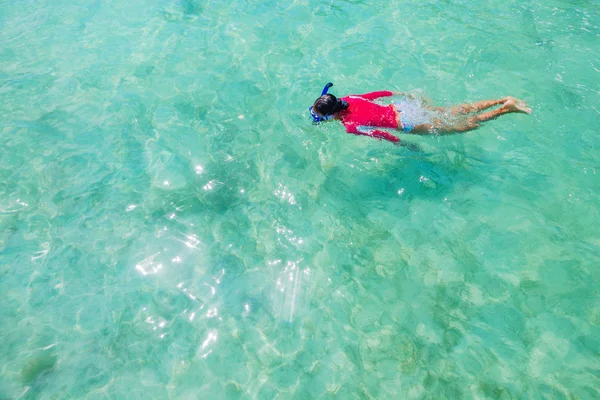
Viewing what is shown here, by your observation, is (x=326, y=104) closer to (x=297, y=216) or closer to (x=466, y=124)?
(x=297, y=216)

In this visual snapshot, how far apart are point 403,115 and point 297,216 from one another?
2142 millimetres

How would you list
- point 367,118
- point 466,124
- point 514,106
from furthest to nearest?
point 466,124 → point 514,106 → point 367,118

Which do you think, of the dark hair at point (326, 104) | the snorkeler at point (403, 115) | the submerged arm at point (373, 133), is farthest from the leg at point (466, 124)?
the dark hair at point (326, 104)

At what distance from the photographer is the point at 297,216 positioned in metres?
5.22

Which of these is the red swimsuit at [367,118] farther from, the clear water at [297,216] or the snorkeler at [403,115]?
the clear water at [297,216]

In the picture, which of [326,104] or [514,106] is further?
[514,106]

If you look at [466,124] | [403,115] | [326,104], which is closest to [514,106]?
[466,124]

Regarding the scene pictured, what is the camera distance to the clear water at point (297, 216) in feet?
13.4

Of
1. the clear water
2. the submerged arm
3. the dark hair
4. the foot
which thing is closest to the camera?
the clear water

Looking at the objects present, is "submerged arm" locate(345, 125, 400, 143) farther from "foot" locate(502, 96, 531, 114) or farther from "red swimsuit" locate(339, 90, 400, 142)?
"foot" locate(502, 96, 531, 114)

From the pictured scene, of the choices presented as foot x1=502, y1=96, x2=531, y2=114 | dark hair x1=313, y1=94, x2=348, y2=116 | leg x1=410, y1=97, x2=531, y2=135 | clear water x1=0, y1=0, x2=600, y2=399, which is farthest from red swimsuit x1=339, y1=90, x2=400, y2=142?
foot x1=502, y1=96, x2=531, y2=114

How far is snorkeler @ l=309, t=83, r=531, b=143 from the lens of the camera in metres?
5.11

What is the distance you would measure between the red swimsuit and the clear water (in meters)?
0.64

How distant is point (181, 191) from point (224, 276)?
1.58m
